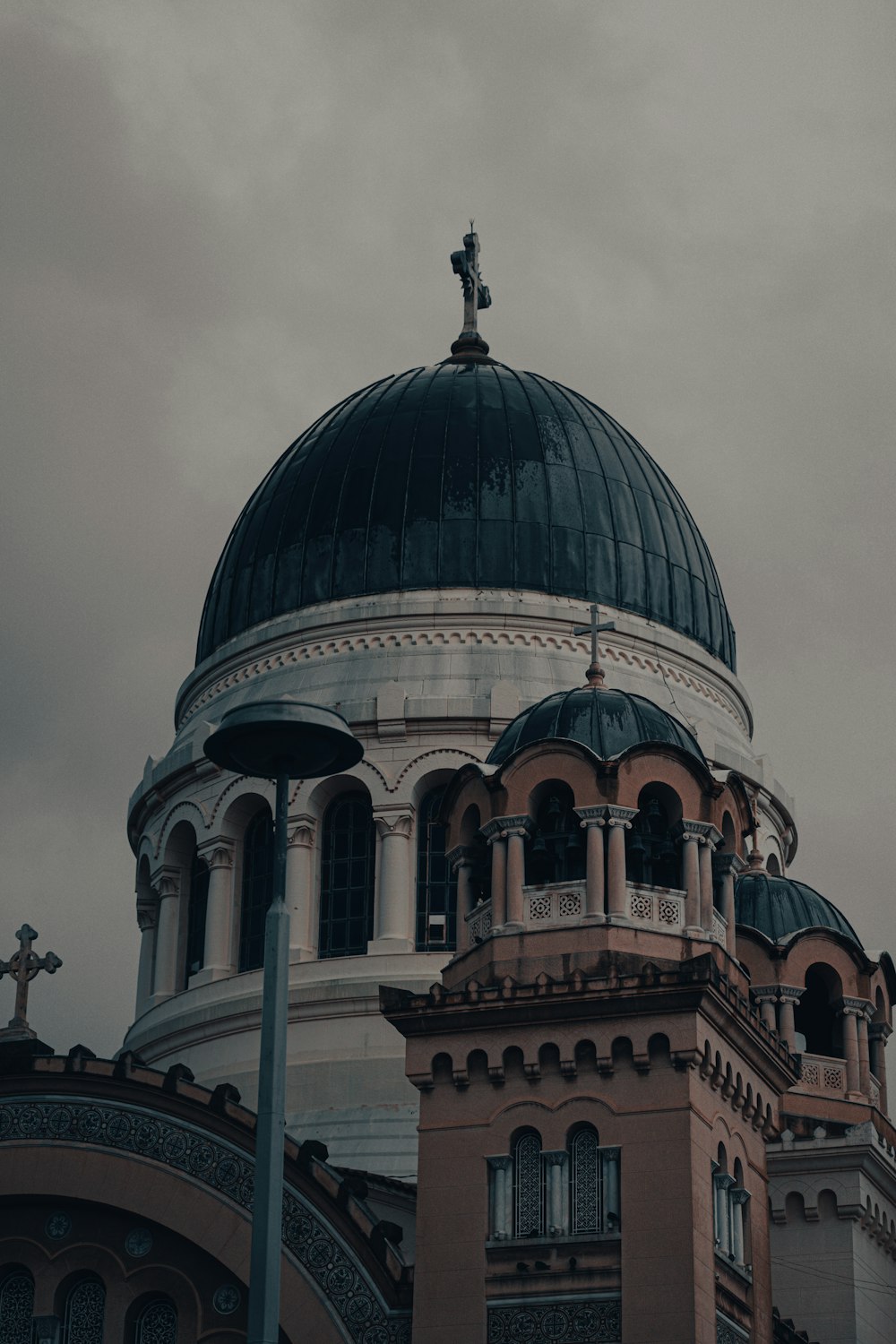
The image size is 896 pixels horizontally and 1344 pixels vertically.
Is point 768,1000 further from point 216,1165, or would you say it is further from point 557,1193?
point 216,1165

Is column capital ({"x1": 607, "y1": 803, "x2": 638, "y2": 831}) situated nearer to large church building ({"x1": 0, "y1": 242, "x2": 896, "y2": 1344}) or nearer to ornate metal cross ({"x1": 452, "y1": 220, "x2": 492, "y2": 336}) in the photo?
large church building ({"x1": 0, "y1": 242, "x2": 896, "y2": 1344})

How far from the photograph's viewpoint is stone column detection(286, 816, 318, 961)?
36.5m

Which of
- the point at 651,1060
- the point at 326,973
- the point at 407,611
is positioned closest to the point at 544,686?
the point at 407,611

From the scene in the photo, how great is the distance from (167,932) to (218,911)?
162cm

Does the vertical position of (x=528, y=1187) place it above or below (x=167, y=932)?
below

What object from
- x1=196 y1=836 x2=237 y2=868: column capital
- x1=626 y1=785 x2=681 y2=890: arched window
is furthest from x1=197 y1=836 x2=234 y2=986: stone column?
x1=626 y1=785 x2=681 y2=890: arched window

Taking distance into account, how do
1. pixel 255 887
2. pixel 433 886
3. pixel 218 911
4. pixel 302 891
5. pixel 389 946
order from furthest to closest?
pixel 255 887, pixel 218 911, pixel 302 891, pixel 433 886, pixel 389 946

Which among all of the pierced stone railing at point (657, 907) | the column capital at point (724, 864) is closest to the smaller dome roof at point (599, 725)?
the column capital at point (724, 864)

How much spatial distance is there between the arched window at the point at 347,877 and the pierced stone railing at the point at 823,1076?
6.57 m

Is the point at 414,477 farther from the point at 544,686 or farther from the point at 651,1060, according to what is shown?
the point at 651,1060

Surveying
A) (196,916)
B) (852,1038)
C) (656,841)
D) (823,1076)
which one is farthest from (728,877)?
(196,916)

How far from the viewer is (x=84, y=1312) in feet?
97.4

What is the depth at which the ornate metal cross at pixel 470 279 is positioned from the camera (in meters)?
44.8

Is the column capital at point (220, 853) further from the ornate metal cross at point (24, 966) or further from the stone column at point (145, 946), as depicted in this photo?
the ornate metal cross at point (24, 966)
